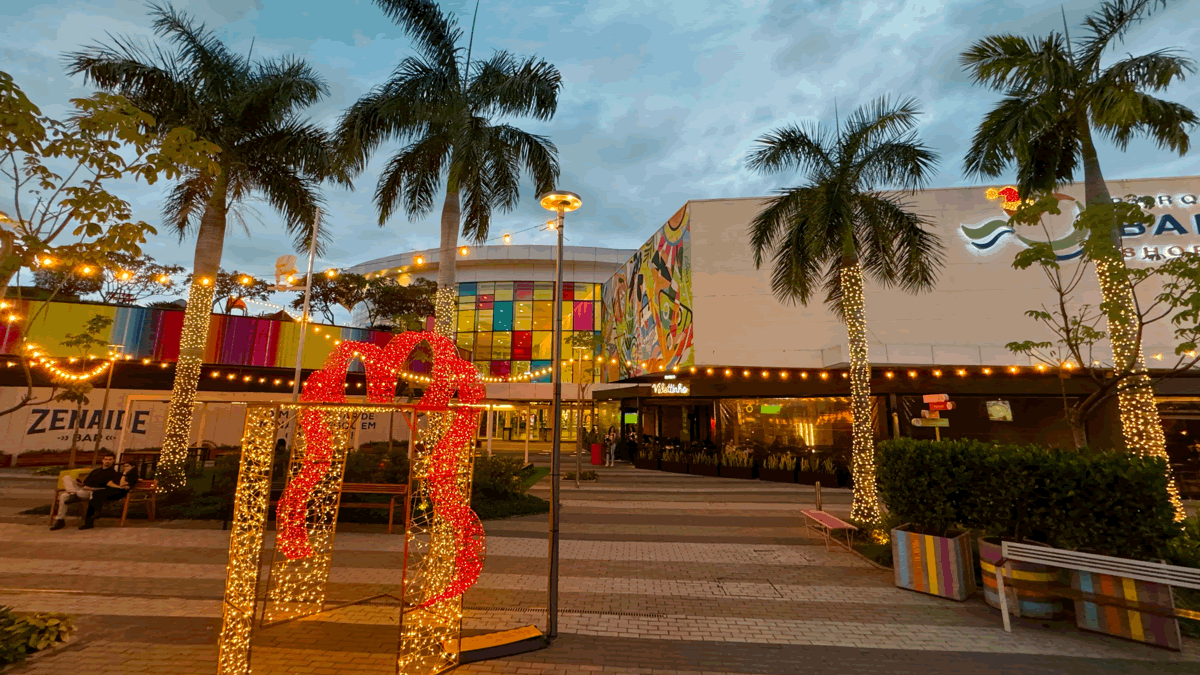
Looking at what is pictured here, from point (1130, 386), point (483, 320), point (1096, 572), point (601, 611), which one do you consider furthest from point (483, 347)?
point (1096, 572)

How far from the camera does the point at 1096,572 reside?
5.35 metres

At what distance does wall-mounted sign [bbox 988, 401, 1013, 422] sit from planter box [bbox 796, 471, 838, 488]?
25.6 feet

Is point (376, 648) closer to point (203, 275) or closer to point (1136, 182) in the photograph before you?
point (203, 275)

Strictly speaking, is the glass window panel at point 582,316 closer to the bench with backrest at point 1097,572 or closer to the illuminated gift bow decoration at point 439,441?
the illuminated gift bow decoration at point 439,441

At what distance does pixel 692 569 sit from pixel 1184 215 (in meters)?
24.1

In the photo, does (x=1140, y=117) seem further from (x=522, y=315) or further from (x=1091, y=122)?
(x=522, y=315)

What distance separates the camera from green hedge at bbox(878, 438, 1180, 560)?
19.4ft

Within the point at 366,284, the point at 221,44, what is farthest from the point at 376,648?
the point at 366,284

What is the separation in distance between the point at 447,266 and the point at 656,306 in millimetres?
12719

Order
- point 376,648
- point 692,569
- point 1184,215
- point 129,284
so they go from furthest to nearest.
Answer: point 129,284, point 1184,215, point 692,569, point 376,648

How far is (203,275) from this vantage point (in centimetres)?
1218

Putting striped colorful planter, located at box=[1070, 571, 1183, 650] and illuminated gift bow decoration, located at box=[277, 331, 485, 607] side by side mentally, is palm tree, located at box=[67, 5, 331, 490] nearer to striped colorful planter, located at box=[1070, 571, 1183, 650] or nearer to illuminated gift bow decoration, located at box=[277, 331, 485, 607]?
illuminated gift bow decoration, located at box=[277, 331, 485, 607]

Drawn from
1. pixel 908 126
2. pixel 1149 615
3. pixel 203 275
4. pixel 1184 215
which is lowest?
pixel 1149 615

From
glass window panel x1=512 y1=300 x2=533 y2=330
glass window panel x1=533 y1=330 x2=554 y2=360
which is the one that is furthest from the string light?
glass window panel x1=512 y1=300 x2=533 y2=330
